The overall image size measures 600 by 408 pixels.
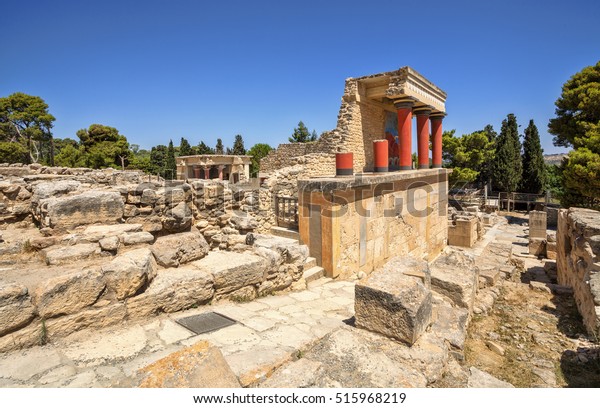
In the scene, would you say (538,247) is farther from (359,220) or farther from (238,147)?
(238,147)

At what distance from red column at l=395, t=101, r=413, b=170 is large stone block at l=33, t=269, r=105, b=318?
9334 mm

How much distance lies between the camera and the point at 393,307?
120 inches

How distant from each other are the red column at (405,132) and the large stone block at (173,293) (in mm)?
8350

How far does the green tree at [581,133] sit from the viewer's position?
684 inches

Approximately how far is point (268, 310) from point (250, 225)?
6.38ft

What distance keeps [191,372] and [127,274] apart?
57.9 inches

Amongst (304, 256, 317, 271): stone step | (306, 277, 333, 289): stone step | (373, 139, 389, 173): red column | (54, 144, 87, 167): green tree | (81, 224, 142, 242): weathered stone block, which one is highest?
(54, 144, 87, 167): green tree

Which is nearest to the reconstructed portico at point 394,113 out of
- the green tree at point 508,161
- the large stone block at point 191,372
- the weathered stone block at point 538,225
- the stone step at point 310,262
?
the weathered stone block at point 538,225

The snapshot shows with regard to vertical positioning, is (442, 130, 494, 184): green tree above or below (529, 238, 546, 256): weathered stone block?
above

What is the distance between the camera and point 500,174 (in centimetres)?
2722

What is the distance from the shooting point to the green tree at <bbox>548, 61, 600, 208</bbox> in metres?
17.4

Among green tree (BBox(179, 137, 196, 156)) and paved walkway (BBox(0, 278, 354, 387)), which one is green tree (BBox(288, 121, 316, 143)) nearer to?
green tree (BBox(179, 137, 196, 156))

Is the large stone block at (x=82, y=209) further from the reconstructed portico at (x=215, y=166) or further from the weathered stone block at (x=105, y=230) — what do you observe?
the reconstructed portico at (x=215, y=166)

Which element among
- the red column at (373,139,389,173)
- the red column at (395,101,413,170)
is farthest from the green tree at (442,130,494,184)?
the red column at (373,139,389,173)
